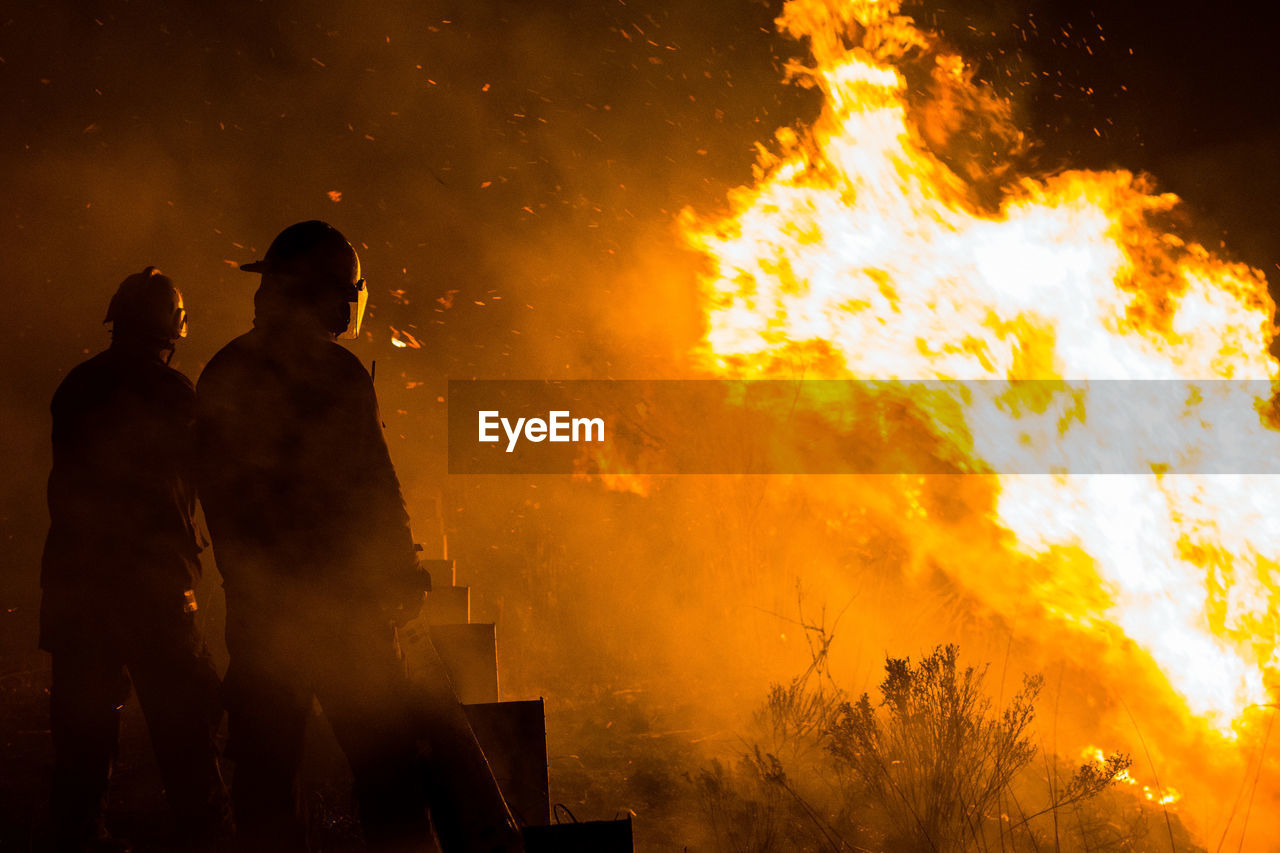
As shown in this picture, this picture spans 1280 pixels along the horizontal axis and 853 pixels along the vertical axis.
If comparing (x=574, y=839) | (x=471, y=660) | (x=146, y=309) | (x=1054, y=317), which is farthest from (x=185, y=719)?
(x=1054, y=317)

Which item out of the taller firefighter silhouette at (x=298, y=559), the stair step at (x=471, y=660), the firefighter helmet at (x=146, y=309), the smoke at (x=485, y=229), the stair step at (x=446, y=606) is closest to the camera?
the taller firefighter silhouette at (x=298, y=559)

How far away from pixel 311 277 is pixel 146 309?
949mm

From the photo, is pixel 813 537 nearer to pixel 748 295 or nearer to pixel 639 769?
pixel 748 295

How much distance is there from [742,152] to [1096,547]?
362 cm

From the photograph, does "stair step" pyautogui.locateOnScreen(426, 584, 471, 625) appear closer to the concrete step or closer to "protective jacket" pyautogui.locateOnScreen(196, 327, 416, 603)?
the concrete step

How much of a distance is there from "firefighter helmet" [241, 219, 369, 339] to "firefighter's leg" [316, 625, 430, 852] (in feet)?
3.42

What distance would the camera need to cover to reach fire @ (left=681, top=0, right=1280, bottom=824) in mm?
4805

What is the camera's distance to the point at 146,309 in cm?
311

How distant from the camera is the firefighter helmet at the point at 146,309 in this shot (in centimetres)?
309

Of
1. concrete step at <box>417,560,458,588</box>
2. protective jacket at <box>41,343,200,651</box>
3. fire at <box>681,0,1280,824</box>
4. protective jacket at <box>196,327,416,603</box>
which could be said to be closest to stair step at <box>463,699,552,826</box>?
protective jacket at <box>196,327,416,603</box>

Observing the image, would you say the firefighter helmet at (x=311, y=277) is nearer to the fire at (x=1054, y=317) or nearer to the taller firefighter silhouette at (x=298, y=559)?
the taller firefighter silhouette at (x=298, y=559)

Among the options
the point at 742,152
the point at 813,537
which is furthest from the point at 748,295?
the point at 813,537

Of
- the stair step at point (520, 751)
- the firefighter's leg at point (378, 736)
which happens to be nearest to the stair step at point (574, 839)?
the firefighter's leg at point (378, 736)

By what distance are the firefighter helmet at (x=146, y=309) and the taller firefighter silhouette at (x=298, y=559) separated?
85cm
